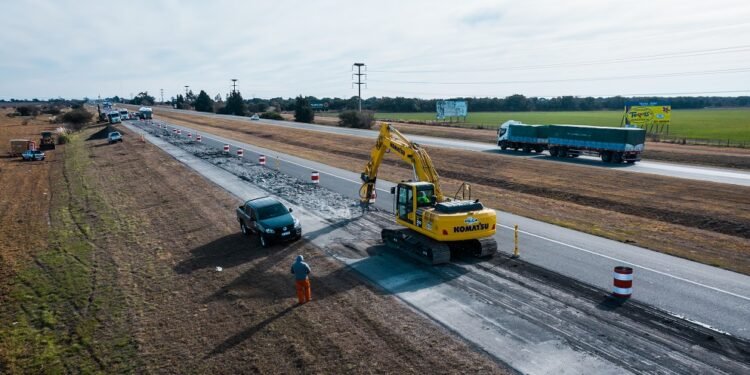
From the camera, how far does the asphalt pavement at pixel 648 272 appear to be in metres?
13.6

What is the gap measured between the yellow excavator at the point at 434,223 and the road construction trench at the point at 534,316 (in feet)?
1.85

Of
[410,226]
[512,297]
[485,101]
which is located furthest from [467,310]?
[485,101]

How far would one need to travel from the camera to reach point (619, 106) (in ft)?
604

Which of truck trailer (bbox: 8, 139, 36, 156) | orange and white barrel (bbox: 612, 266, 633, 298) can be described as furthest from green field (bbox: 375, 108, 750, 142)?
truck trailer (bbox: 8, 139, 36, 156)

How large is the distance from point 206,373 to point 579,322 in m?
9.21

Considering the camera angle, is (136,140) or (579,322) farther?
(136,140)

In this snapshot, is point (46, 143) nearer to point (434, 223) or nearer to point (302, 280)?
point (302, 280)

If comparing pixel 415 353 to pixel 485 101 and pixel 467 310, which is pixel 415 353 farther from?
pixel 485 101

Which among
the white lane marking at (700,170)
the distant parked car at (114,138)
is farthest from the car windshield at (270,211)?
the distant parked car at (114,138)

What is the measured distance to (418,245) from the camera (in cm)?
1789

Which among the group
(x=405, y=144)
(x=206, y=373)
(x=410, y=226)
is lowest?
(x=206, y=373)

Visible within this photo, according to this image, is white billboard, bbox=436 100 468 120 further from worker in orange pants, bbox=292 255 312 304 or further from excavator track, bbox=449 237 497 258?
worker in orange pants, bbox=292 255 312 304

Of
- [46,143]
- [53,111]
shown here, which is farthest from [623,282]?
[53,111]

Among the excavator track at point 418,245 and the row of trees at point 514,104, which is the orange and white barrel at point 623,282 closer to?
the excavator track at point 418,245
